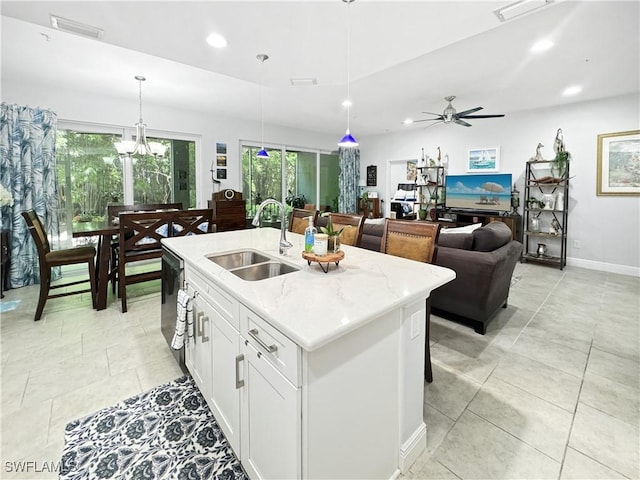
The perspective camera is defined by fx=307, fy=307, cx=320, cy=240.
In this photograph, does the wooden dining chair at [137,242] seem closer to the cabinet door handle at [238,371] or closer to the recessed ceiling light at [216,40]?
the recessed ceiling light at [216,40]

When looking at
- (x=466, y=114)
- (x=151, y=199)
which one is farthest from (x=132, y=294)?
(x=466, y=114)

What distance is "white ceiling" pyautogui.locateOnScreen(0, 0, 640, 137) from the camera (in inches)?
91.0

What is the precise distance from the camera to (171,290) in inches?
86.5

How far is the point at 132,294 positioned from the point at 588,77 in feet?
20.9

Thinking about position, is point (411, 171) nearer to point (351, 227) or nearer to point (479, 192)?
point (479, 192)

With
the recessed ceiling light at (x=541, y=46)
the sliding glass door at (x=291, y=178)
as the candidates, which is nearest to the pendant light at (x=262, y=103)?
the sliding glass door at (x=291, y=178)

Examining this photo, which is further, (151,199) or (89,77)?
(151,199)

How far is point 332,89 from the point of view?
4.36 m

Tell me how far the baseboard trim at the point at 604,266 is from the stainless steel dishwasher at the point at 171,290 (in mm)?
6275

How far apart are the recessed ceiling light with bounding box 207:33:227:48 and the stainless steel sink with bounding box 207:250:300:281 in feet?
6.32

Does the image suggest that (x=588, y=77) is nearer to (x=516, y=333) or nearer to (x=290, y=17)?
(x=516, y=333)

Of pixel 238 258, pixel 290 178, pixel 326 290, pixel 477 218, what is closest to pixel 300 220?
pixel 238 258

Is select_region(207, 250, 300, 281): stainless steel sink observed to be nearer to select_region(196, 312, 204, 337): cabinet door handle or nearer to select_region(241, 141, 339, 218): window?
select_region(196, 312, 204, 337): cabinet door handle

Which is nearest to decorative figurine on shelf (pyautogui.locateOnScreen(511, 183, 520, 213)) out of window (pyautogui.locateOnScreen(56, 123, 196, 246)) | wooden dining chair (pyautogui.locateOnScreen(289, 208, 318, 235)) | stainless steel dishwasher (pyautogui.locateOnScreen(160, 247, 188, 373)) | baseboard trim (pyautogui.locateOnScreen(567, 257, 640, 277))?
baseboard trim (pyautogui.locateOnScreen(567, 257, 640, 277))
